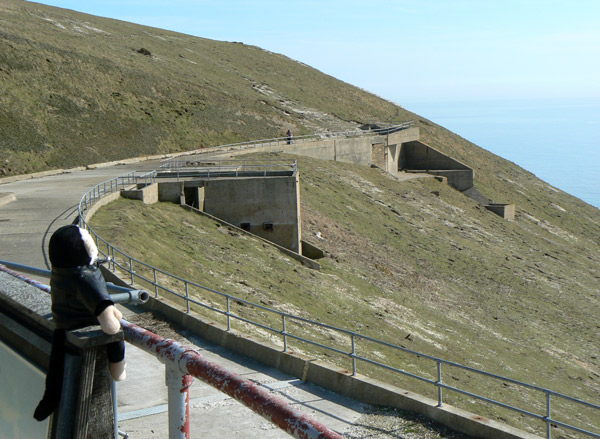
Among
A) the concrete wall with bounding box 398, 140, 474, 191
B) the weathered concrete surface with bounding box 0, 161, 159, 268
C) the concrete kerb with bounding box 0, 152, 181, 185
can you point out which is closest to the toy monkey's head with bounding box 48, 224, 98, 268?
the weathered concrete surface with bounding box 0, 161, 159, 268

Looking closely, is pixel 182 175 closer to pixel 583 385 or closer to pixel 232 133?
pixel 583 385

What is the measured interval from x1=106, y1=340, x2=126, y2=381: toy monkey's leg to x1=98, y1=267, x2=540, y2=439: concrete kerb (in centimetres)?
723

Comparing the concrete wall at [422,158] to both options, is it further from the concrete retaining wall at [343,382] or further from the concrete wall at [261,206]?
the concrete retaining wall at [343,382]

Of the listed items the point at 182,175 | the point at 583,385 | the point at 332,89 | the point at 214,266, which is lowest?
the point at 583,385

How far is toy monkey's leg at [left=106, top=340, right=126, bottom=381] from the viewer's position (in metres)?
3.03

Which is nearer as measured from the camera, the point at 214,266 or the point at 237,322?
the point at 237,322

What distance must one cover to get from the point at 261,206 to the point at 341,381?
19396 millimetres

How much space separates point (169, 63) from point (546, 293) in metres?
52.6

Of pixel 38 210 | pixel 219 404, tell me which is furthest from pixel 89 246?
pixel 38 210

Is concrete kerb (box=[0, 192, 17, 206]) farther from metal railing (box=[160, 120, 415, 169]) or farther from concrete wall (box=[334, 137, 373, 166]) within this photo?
concrete wall (box=[334, 137, 373, 166])

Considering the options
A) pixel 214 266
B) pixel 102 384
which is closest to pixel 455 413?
pixel 102 384

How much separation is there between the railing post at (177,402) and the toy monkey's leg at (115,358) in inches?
9.6

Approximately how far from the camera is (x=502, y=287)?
110 ft

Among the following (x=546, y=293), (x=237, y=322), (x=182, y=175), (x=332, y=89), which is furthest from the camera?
(x=332, y=89)
